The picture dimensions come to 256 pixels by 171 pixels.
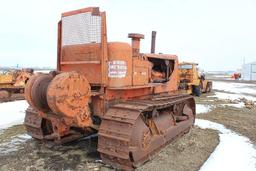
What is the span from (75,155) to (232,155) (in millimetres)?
3528

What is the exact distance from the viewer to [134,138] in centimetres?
505

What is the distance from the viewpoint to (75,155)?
574 cm

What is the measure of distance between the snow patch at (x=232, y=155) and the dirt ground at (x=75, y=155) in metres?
0.18

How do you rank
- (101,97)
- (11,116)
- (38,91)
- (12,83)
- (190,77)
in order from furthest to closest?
(190,77)
(12,83)
(11,116)
(101,97)
(38,91)

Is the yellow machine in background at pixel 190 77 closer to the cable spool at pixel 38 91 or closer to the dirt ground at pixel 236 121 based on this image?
the dirt ground at pixel 236 121

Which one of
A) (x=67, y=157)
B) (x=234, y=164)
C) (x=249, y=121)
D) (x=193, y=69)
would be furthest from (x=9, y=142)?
(x=193, y=69)

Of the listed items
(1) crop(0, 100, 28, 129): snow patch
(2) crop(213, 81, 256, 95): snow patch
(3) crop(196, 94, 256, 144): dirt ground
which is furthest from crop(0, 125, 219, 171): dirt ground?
(2) crop(213, 81, 256, 95): snow patch

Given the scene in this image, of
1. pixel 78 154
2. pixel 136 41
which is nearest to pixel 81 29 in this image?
pixel 136 41

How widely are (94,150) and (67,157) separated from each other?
28.1 inches

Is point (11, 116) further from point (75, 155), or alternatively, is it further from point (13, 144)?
point (75, 155)

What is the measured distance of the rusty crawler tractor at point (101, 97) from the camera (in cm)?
470

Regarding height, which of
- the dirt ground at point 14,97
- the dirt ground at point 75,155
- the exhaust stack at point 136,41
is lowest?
the dirt ground at point 75,155

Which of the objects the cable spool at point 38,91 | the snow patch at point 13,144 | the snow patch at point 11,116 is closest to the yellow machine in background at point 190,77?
the snow patch at point 11,116

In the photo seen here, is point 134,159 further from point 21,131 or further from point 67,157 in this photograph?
point 21,131
